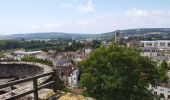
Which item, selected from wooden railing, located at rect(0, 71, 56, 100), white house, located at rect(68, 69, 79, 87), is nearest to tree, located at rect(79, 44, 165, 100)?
wooden railing, located at rect(0, 71, 56, 100)

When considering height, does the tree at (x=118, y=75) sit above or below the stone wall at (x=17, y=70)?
below

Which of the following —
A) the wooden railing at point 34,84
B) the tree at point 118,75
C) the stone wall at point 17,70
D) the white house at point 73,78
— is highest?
the wooden railing at point 34,84

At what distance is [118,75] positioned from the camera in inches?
702

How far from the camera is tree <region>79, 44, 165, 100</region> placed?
17469 millimetres

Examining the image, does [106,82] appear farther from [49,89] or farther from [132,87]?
[49,89]

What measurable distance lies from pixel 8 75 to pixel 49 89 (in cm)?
588

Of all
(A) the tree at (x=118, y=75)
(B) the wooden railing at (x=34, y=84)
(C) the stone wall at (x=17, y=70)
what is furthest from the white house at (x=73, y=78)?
(B) the wooden railing at (x=34, y=84)

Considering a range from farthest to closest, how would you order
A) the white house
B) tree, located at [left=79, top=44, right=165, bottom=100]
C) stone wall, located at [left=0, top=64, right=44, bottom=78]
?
the white house < tree, located at [left=79, top=44, right=165, bottom=100] < stone wall, located at [left=0, top=64, right=44, bottom=78]

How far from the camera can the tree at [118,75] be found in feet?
57.3

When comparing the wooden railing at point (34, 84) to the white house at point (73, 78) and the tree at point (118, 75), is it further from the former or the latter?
the white house at point (73, 78)

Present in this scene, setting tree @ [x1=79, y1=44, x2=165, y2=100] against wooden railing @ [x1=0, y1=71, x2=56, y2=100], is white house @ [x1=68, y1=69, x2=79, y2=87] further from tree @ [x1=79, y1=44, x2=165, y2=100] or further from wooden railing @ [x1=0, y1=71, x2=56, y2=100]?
wooden railing @ [x1=0, y1=71, x2=56, y2=100]

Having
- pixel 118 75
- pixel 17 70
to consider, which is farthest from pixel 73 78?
pixel 17 70

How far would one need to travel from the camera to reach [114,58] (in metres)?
18.8

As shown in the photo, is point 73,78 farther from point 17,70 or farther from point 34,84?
point 34,84
